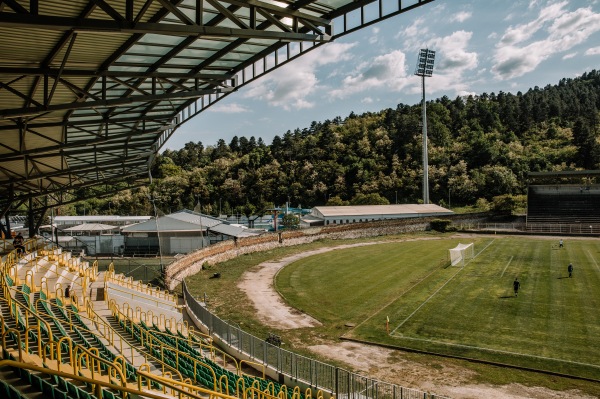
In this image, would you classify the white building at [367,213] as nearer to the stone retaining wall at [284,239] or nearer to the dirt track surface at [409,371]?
the stone retaining wall at [284,239]

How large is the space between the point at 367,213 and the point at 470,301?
47.7m

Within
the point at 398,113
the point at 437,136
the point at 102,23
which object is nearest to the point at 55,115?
the point at 102,23

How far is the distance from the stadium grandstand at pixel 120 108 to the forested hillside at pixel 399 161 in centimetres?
7567

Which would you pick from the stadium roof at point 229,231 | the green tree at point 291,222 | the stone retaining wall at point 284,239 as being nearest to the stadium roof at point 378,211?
the green tree at point 291,222

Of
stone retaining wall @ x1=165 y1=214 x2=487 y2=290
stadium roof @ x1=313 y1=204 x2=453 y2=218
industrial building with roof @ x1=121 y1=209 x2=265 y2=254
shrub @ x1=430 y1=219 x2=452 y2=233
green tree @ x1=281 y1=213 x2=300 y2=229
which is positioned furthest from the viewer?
stadium roof @ x1=313 y1=204 x2=453 y2=218

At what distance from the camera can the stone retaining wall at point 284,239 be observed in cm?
3831

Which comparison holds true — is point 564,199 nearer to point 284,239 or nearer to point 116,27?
point 284,239

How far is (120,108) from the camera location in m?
20.3

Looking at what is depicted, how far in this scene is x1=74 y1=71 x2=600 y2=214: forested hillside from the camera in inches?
3782

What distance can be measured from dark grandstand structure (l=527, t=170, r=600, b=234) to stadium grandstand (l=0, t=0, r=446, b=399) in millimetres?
59369

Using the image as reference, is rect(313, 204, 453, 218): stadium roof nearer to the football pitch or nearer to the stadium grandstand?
the football pitch

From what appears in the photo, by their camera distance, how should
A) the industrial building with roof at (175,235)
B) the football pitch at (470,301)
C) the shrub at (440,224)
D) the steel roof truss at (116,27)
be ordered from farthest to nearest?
1. the shrub at (440,224)
2. the industrial building with roof at (175,235)
3. the football pitch at (470,301)
4. the steel roof truss at (116,27)

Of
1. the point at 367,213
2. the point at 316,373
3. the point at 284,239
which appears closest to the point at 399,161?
the point at 367,213

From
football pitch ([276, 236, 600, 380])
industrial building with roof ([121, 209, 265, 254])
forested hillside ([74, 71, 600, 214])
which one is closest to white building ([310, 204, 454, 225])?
forested hillside ([74, 71, 600, 214])
